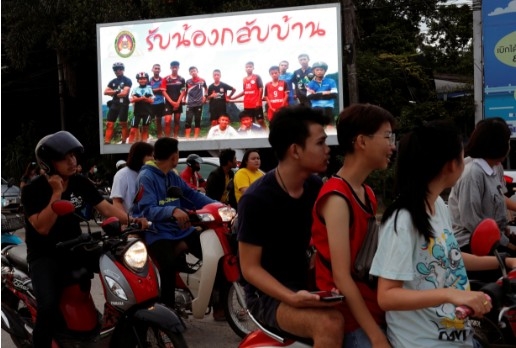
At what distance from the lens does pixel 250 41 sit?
2066 cm

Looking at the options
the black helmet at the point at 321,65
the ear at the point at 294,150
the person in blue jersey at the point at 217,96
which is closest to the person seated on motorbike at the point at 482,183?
the ear at the point at 294,150

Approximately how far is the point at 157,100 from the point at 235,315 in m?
16.1

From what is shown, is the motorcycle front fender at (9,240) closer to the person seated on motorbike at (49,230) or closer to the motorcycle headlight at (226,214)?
the person seated on motorbike at (49,230)

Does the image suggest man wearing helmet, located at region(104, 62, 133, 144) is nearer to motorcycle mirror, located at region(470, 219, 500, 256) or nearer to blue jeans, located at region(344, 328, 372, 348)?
blue jeans, located at region(344, 328, 372, 348)

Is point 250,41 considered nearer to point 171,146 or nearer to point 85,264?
point 171,146

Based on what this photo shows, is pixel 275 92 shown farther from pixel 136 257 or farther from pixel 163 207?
pixel 136 257

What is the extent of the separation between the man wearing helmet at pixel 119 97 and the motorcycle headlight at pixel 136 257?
17815mm

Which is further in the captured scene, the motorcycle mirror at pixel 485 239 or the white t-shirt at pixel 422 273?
the motorcycle mirror at pixel 485 239

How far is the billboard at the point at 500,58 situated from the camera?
16.2 m

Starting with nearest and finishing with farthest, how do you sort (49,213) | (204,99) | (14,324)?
(49,213), (14,324), (204,99)

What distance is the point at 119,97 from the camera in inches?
862

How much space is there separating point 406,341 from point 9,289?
3.35 meters

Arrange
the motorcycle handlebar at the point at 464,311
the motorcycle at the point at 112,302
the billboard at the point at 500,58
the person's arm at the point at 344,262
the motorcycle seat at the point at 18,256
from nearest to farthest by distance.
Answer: the motorcycle handlebar at the point at 464,311 → the person's arm at the point at 344,262 → the motorcycle at the point at 112,302 → the motorcycle seat at the point at 18,256 → the billboard at the point at 500,58

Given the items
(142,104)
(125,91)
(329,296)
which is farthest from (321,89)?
(329,296)
